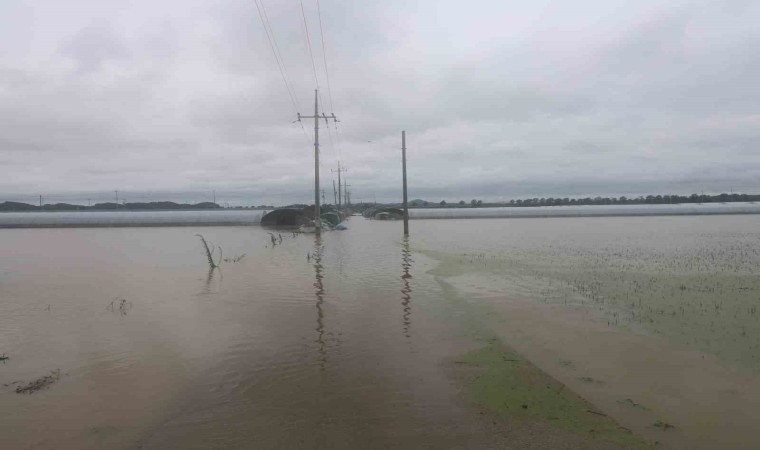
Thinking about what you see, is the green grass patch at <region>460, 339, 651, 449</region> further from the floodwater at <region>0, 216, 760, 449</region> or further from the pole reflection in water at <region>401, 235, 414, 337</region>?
the pole reflection in water at <region>401, 235, 414, 337</region>

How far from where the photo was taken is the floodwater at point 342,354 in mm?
5191

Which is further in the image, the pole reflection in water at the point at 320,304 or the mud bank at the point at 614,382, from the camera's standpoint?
the pole reflection in water at the point at 320,304

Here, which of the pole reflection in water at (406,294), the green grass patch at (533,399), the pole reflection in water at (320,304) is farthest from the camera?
the pole reflection in water at (406,294)

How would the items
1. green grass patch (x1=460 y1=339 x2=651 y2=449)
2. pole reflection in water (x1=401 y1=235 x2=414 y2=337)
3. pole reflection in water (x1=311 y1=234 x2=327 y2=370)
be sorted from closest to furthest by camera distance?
1. green grass patch (x1=460 y1=339 x2=651 y2=449)
2. pole reflection in water (x1=311 y1=234 x2=327 y2=370)
3. pole reflection in water (x1=401 y1=235 x2=414 y2=337)

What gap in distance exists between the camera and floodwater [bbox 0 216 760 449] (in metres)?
5.19

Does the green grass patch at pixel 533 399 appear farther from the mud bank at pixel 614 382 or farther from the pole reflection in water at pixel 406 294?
the pole reflection in water at pixel 406 294

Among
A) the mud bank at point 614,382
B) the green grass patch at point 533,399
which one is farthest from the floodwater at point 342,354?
the green grass patch at point 533,399

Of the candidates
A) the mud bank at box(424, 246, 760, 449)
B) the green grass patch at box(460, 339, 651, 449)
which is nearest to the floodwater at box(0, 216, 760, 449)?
the mud bank at box(424, 246, 760, 449)

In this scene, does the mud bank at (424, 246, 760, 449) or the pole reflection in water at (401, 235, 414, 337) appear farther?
the pole reflection in water at (401, 235, 414, 337)

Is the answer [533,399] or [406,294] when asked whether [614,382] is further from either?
[406,294]

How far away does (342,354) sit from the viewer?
7699 mm

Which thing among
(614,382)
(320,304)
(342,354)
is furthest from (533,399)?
(320,304)

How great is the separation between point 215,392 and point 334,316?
417cm

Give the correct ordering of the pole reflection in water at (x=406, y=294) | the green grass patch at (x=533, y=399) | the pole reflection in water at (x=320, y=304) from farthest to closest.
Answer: the pole reflection in water at (x=406, y=294)
the pole reflection in water at (x=320, y=304)
the green grass patch at (x=533, y=399)
